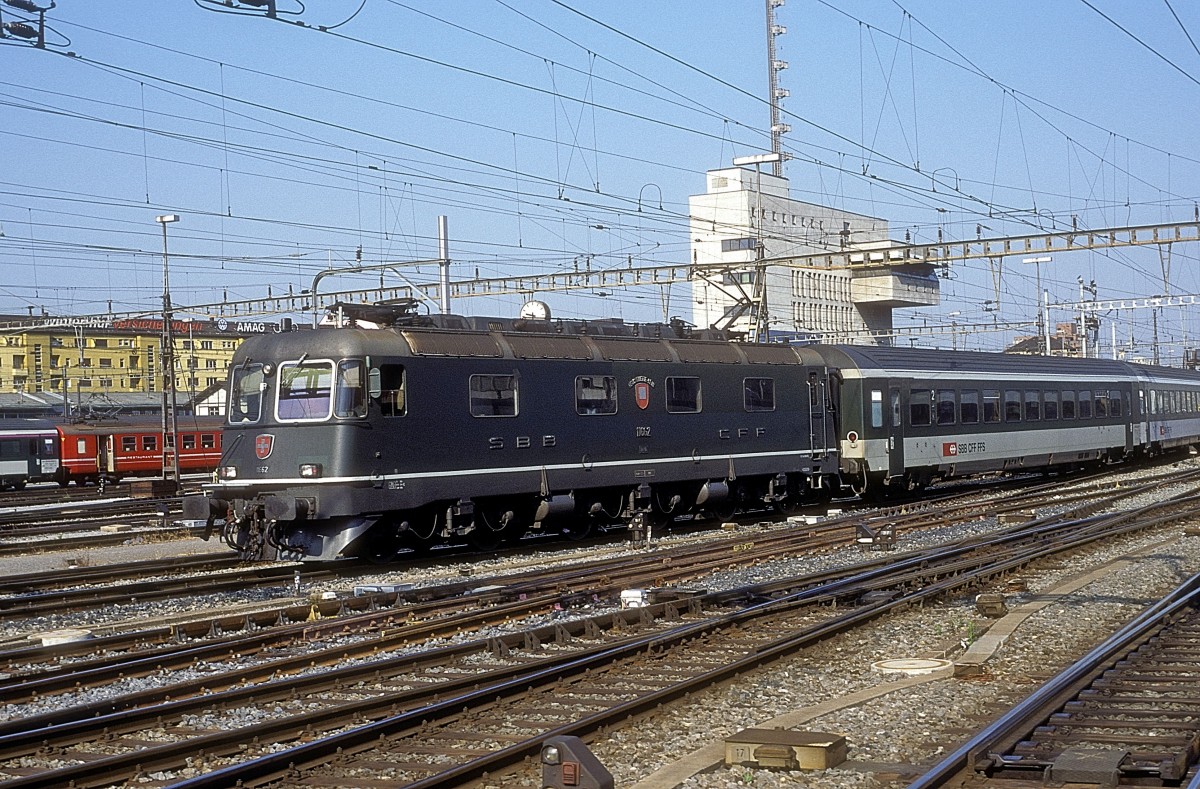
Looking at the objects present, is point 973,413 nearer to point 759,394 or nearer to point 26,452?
point 759,394

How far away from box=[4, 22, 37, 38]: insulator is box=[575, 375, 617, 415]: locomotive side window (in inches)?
368

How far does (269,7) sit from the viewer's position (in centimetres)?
1480

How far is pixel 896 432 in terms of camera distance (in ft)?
94.2

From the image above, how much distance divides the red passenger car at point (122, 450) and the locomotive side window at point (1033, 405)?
29.0 metres

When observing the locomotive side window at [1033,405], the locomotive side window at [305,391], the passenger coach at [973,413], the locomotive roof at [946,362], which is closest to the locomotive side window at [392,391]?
the locomotive side window at [305,391]

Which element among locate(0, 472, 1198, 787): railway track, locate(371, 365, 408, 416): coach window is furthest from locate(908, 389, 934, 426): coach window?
locate(0, 472, 1198, 787): railway track

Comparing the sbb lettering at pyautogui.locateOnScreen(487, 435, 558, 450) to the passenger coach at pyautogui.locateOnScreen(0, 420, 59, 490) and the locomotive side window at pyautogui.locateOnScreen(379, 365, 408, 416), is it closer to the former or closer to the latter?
the locomotive side window at pyautogui.locateOnScreen(379, 365, 408, 416)

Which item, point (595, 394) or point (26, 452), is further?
point (26, 452)

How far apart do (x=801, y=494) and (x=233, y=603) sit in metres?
14.5

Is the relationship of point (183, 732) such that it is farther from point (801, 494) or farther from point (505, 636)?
point (801, 494)

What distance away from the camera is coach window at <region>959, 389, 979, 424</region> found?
102 feet

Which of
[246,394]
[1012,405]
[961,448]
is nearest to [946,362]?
[961,448]

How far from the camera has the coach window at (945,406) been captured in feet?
99.7

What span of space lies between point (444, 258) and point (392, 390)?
45.6ft
